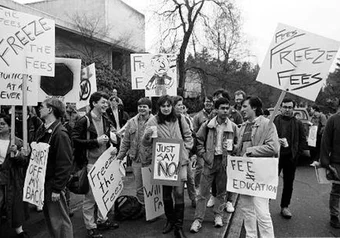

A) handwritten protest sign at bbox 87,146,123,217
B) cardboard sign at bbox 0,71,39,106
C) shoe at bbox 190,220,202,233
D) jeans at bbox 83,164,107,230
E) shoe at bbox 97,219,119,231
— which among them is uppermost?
cardboard sign at bbox 0,71,39,106

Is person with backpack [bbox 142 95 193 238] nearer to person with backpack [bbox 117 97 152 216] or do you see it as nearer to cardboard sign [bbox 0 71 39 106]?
person with backpack [bbox 117 97 152 216]

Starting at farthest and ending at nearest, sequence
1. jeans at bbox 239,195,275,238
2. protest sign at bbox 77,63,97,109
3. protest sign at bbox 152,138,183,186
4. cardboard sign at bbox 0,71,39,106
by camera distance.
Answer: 1. protest sign at bbox 77,63,97,109
2. cardboard sign at bbox 0,71,39,106
3. protest sign at bbox 152,138,183,186
4. jeans at bbox 239,195,275,238

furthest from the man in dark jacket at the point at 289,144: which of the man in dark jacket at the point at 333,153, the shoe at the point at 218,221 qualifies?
the shoe at the point at 218,221

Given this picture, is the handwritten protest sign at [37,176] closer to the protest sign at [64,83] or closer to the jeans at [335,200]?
the protest sign at [64,83]

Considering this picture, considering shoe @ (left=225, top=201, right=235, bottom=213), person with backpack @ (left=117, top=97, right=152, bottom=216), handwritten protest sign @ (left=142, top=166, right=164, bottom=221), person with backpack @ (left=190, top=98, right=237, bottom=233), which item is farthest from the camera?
shoe @ (left=225, top=201, right=235, bottom=213)

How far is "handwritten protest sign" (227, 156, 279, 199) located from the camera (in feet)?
11.5

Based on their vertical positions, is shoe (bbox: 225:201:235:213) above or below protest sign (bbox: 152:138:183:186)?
below

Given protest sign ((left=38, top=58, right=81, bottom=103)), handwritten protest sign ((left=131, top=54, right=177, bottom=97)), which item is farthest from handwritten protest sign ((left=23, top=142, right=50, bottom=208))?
handwritten protest sign ((left=131, top=54, right=177, bottom=97))

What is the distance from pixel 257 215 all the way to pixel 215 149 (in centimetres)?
112

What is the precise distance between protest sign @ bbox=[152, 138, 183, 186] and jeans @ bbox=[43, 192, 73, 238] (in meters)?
1.18

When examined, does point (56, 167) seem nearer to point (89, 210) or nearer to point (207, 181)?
point (89, 210)

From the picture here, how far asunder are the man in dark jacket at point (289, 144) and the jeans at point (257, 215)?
4.84 ft

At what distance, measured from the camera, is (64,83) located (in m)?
5.66

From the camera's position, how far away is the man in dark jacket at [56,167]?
3.24 meters
